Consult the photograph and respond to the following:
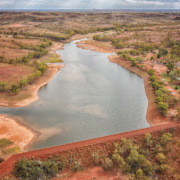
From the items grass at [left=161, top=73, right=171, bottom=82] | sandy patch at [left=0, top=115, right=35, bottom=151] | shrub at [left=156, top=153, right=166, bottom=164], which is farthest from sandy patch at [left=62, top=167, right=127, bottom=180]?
grass at [left=161, top=73, right=171, bottom=82]

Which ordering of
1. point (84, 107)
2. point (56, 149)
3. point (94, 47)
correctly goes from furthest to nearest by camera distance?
point (94, 47)
point (84, 107)
point (56, 149)

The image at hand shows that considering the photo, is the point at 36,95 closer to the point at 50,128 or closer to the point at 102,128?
the point at 50,128

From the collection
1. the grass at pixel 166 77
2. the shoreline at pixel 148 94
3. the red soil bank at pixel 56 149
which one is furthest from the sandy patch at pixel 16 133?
the grass at pixel 166 77

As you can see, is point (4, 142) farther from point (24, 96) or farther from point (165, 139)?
point (165, 139)

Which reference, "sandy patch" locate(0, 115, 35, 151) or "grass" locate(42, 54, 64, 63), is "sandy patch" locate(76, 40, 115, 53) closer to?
"grass" locate(42, 54, 64, 63)

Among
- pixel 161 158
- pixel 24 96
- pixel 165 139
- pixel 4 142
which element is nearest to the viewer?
pixel 161 158

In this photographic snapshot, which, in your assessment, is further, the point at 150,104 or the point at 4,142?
the point at 150,104

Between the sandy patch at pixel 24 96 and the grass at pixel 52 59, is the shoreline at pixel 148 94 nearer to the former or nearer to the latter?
the grass at pixel 52 59

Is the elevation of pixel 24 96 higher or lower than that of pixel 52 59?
lower

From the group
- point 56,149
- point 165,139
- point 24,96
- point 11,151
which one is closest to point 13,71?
point 24,96
